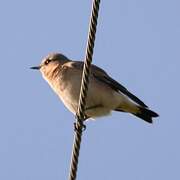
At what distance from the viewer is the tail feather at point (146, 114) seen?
350 inches

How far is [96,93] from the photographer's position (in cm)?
846

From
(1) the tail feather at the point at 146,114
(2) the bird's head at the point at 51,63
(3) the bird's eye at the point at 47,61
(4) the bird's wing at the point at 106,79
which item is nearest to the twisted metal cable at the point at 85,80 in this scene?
(4) the bird's wing at the point at 106,79

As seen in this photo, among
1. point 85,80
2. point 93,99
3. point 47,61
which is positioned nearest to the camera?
point 85,80

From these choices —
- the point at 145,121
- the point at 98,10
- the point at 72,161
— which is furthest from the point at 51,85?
the point at 98,10

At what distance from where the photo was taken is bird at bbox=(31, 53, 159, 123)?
27.6ft

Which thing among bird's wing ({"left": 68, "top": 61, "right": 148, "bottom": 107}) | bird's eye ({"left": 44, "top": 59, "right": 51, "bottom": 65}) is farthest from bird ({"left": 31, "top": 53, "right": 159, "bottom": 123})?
bird's eye ({"left": 44, "top": 59, "right": 51, "bottom": 65})

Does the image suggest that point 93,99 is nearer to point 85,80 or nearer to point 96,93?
point 96,93

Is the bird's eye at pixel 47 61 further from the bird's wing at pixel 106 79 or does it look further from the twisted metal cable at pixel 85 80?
the twisted metal cable at pixel 85 80

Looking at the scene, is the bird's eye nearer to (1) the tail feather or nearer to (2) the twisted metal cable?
(1) the tail feather

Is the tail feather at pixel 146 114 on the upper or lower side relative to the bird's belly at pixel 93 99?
lower

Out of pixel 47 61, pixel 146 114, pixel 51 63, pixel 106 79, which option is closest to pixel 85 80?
pixel 106 79

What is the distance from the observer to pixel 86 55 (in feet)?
17.6

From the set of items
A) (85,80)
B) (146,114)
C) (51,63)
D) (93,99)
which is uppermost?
(51,63)

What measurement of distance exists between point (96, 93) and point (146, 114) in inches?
36.1
